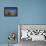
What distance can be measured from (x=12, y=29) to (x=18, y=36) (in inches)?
13.2

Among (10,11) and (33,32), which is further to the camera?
(10,11)

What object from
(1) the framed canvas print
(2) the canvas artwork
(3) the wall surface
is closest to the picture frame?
(1) the framed canvas print

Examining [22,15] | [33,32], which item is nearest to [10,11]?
[22,15]

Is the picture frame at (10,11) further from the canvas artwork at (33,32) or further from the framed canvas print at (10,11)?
the canvas artwork at (33,32)

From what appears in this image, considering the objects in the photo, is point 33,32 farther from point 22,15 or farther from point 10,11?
point 10,11

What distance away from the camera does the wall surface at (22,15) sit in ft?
15.5

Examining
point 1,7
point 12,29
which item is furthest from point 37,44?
point 1,7

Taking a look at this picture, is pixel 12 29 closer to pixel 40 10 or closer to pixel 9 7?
pixel 9 7

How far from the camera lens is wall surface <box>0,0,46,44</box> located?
4734 millimetres

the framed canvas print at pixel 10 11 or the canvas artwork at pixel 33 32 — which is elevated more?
the framed canvas print at pixel 10 11

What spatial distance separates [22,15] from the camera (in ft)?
15.6

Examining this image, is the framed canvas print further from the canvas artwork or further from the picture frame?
the canvas artwork

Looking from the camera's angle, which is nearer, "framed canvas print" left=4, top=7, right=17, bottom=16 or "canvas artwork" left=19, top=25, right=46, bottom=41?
"canvas artwork" left=19, top=25, right=46, bottom=41

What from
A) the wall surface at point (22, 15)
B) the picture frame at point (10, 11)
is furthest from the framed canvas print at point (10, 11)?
the wall surface at point (22, 15)
